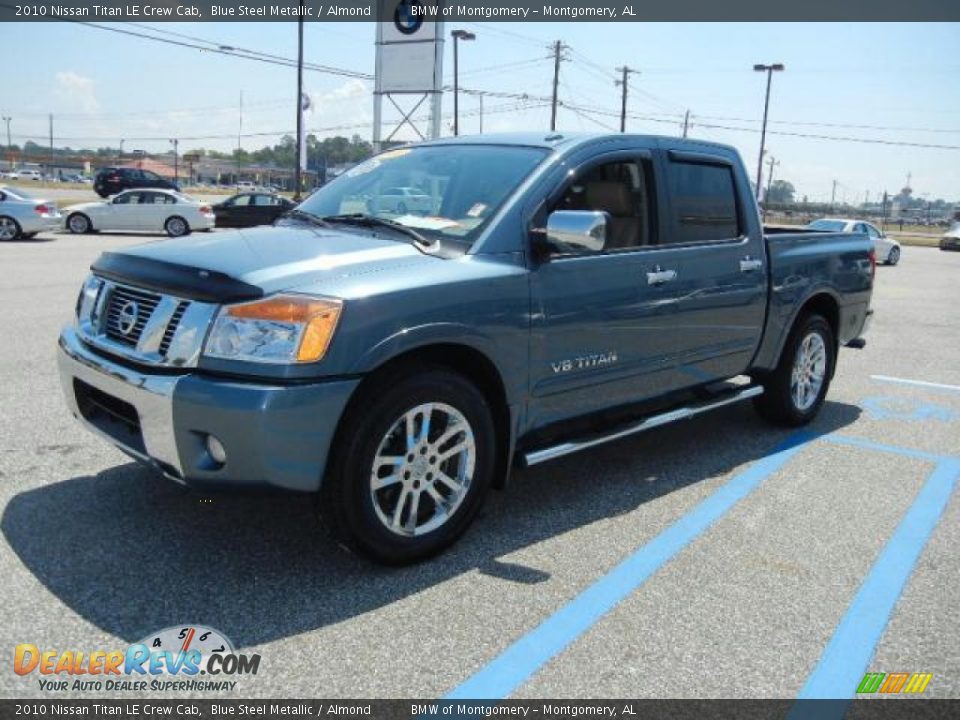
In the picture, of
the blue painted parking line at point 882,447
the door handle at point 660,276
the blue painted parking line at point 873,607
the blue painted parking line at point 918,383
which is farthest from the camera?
the blue painted parking line at point 918,383

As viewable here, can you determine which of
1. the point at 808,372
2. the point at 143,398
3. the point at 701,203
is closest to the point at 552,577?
the point at 143,398

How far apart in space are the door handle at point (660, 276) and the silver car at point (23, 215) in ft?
65.0

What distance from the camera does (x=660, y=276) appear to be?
4.38m

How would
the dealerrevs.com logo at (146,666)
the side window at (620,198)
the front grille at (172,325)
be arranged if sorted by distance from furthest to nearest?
the side window at (620,198) < the front grille at (172,325) < the dealerrevs.com logo at (146,666)

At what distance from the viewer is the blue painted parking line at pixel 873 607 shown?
108 inches

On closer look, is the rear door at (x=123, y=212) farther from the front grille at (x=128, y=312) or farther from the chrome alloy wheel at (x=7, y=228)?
the front grille at (x=128, y=312)

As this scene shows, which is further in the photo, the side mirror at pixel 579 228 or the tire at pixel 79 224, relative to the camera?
the tire at pixel 79 224

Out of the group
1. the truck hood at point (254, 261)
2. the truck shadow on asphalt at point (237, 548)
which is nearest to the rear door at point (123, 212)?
the truck shadow on asphalt at point (237, 548)

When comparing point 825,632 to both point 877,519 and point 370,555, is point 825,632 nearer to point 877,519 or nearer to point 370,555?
point 877,519

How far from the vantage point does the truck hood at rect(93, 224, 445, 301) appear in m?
3.09

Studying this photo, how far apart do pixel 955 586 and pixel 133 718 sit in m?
3.22

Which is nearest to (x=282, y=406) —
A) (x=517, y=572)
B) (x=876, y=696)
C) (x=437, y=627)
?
(x=437, y=627)

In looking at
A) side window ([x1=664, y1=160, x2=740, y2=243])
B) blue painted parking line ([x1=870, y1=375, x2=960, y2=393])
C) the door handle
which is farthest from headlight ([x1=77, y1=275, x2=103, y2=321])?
blue painted parking line ([x1=870, y1=375, x2=960, y2=393])

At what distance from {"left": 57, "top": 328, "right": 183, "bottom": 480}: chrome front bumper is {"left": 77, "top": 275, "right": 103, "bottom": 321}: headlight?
0.22m
